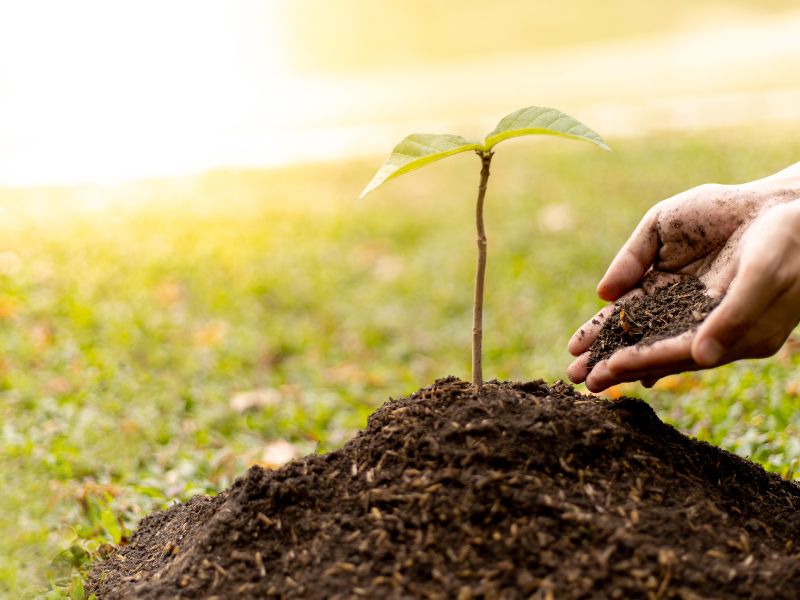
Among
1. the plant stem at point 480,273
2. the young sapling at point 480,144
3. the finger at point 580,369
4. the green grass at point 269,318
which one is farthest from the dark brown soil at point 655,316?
the green grass at point 269,318

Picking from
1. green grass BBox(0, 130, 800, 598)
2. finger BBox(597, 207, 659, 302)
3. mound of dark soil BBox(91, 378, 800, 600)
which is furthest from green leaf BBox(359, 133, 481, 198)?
green grass BBox(0, 130, 800, 598)

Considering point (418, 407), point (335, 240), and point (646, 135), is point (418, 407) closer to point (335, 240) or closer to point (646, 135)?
point (335, 240)

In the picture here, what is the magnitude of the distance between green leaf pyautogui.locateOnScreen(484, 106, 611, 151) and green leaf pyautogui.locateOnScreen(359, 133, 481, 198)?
3.1 inches

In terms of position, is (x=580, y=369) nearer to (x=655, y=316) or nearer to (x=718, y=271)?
(x=655, y=316)

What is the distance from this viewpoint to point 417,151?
2.17 metres

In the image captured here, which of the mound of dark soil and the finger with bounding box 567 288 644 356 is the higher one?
the finger with bounding box 567 288 644 356

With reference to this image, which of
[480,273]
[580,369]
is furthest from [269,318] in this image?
[480,273]

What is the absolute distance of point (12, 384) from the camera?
457 cm

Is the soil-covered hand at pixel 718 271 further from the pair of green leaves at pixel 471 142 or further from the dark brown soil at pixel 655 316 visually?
the pair of green leaves at pixel 471 142

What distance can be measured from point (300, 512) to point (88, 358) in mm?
3226

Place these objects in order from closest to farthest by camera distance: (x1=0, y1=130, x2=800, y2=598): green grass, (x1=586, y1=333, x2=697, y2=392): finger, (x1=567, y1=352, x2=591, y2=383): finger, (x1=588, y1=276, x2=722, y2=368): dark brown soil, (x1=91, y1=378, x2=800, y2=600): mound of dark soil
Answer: (x1=91, y1=378, x2=800, y2=600): mound of dark soil
(x1=586, y1=333, x2=697, y2=392): finger
(x1=588, y1=276, x2=722, y2=368): dark brown soil
(x1=567, y1=352, x2=591, y2=383): finger
(x1=0, y1=130, x2=800, y2=598): green grass

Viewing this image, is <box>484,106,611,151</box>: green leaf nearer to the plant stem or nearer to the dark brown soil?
the plant stem

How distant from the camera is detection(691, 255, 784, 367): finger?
6.82 feet

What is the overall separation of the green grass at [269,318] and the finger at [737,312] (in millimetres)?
1149
